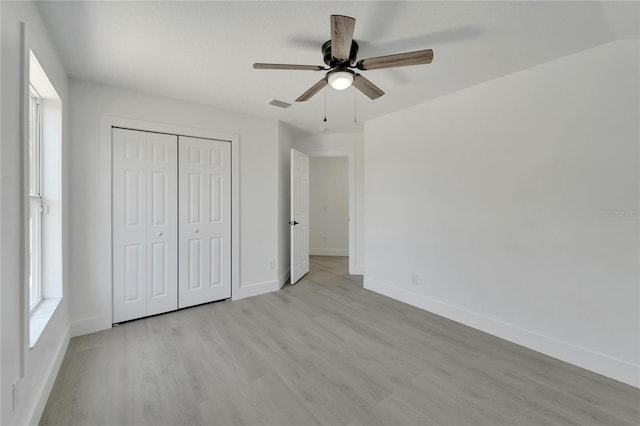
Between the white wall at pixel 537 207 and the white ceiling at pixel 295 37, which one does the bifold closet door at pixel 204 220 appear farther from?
the white wall at pixel 537 207

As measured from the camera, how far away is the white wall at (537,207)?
196 centimetres

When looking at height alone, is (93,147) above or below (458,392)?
above

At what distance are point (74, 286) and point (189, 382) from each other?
161 centimetres

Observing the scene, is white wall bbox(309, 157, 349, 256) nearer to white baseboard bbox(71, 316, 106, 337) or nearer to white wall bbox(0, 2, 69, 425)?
white baseboard bbox(71, 316, 106, 337)

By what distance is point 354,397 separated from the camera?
1.78 meters

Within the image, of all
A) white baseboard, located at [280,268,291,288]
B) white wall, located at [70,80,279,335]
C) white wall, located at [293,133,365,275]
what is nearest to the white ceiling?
white wall, located at [70,80,279,335]

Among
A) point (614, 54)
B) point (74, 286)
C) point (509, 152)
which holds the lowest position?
point (74, 286)

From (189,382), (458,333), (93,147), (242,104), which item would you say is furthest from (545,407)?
(93,147)

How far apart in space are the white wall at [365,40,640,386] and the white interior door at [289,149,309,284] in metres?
1.58

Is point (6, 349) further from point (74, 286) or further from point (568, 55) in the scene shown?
point (568, 55)

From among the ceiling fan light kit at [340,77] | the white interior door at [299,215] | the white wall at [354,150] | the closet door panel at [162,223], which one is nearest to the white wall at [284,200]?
the white interior door at [299,215]

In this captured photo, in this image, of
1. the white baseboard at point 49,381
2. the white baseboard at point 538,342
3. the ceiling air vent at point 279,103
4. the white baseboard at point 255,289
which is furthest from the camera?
the white baseboard at point 255,289

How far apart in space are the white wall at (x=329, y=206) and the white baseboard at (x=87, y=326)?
447 cm

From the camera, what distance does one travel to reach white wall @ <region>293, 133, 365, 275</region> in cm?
465
